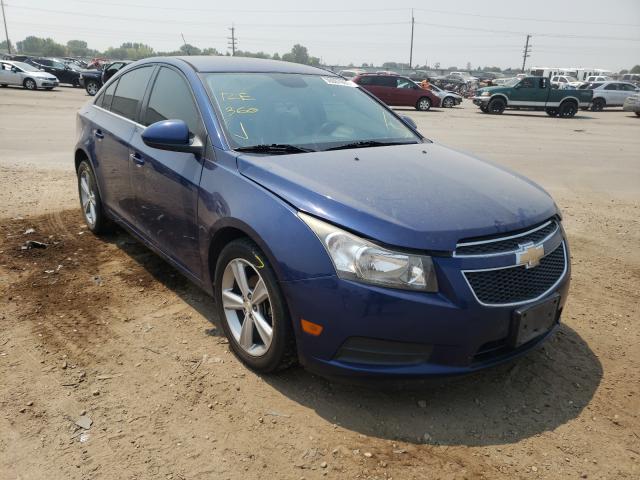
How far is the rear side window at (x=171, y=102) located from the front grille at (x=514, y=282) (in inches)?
77.9

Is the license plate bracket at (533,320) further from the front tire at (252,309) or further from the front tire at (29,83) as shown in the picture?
the front tire at (29,83)

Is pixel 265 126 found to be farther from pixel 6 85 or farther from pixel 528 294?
pixel 6 85

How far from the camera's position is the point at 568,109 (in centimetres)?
2427

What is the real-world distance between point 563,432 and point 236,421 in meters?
1.62

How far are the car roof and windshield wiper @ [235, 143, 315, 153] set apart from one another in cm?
89

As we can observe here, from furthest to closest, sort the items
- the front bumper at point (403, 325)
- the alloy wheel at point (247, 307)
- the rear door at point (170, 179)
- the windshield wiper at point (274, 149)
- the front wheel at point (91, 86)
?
1. the front wheel at point (91, 86)
2. the rear door at point (170, 179)
3. the windshield wiper at point (274, 149)
4. the alloy wheel at point (247, 307)
5. the front bumper at point (403, 325)

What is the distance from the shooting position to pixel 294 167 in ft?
9.44

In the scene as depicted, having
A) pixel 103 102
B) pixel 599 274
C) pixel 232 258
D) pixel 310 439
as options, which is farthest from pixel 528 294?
pixel 103 102

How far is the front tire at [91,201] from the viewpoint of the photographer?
490 centimetres

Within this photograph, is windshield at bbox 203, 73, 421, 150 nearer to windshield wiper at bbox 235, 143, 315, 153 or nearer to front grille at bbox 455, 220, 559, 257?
windshield wiper at bbox 235, 143, 315, 153

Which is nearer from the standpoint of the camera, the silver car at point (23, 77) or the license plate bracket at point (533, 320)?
the license plate bracket at point (533, 320)

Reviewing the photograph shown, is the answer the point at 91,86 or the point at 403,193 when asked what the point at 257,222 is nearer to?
the point at 403,193

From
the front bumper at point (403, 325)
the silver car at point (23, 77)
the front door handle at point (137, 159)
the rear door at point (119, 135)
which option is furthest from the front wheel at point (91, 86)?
the front bumper at point (403, 325)

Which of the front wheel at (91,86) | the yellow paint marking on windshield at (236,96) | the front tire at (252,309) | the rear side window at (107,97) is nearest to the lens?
the front tire at (252,309)
